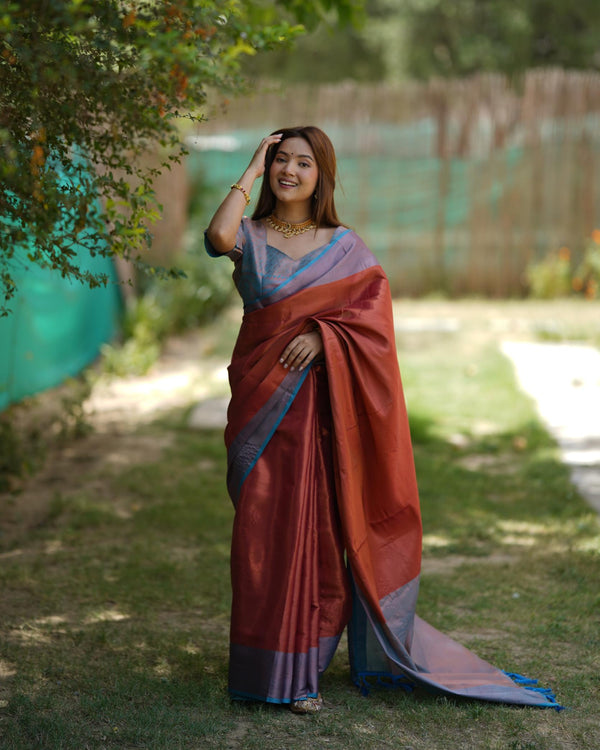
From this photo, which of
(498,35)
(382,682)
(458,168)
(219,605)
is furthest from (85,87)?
(498,35)

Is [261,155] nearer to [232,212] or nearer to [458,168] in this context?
[232,212]

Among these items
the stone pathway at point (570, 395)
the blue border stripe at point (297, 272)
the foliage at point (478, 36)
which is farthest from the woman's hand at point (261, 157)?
the foliage at point (478, 36)

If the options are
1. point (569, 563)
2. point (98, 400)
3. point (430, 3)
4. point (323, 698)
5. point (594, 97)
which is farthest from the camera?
point (430, 3)

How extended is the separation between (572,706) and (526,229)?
9087 millimetres

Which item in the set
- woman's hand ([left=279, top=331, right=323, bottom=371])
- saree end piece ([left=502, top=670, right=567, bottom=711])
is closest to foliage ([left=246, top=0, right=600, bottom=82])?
woman's hand ([left=279, top=331, right=323, bottom=371])

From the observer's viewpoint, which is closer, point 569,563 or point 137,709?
point 137,709

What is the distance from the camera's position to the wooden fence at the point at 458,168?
38.2ft

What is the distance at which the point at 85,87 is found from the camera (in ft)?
9.17

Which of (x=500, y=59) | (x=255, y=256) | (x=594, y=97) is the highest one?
(x=500, y=59)

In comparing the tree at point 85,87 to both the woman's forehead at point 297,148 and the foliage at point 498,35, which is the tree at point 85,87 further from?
the foliage at point 498,35

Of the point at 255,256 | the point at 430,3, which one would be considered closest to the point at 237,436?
the point at 255,256

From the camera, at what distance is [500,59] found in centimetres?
1786

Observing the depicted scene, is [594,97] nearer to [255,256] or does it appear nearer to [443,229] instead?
[443,229]

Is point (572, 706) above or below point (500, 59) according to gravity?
below
